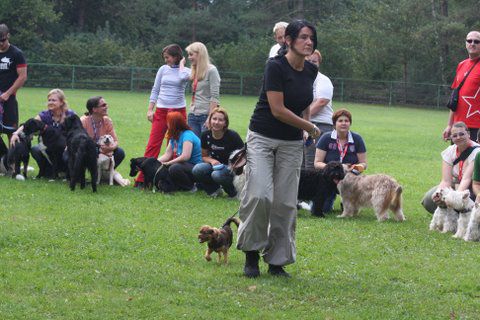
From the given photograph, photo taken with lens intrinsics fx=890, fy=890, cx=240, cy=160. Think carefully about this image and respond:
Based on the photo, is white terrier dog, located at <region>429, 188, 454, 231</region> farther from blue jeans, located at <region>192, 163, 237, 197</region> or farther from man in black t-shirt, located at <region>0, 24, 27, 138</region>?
man in black t-shirt, located at <region>0, 24, 27, 138</region>

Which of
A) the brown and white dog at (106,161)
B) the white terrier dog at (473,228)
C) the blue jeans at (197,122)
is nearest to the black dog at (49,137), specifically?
the brown and white dog at (106,161)

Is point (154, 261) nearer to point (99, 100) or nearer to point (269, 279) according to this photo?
point (269, 279)

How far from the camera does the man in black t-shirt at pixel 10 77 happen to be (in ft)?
41.8

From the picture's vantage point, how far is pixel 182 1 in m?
65.9

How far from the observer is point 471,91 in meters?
10.1

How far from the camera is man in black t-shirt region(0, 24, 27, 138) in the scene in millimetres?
12734

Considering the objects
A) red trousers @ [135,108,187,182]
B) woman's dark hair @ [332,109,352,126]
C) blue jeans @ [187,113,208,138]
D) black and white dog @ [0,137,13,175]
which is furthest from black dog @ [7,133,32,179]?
woman's dark hair @ [332,109,352,126]

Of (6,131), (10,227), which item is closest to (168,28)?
(6,131)

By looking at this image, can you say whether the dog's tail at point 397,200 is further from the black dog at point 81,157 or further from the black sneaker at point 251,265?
the black dog at point 81,157

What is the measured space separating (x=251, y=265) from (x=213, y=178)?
4.39m

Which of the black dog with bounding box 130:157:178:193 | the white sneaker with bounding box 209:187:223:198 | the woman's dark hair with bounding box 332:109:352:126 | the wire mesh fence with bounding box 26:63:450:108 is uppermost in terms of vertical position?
the woman's dark hair with bounding box 332:109:352:126

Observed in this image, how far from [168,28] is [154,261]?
54.0 metres

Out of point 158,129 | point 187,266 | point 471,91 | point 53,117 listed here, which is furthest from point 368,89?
point 187,266

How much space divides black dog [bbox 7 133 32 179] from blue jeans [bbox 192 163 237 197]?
8.09 ft
